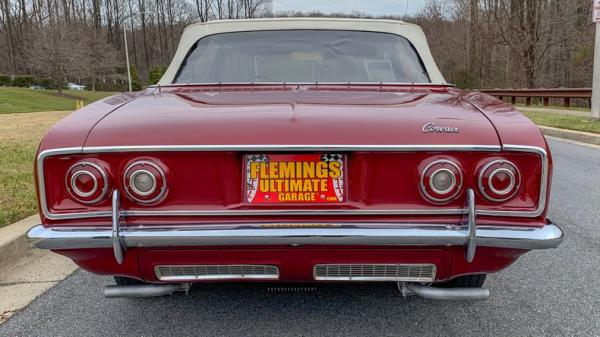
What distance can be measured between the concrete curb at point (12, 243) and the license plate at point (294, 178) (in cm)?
188

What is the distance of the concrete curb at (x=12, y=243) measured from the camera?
314cm

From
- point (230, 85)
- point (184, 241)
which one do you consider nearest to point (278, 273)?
point (184, 241)

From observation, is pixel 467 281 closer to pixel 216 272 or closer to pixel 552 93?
pixel 216 272

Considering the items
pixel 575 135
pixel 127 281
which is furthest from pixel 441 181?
pixel 575 135

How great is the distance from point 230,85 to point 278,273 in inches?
48.4

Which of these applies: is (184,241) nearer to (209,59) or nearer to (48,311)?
(48,311)

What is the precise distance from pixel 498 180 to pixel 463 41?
40050mm

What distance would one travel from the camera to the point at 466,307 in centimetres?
270

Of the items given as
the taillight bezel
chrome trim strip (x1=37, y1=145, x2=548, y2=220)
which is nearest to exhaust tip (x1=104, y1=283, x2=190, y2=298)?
chrome trim strip (x1=37, y1=145, x2=548, y2=220)

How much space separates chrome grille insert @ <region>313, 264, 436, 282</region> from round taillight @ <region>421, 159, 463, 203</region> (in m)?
0.30

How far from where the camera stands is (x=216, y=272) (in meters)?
2.08

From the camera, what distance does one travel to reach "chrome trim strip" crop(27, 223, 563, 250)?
75.2 inches

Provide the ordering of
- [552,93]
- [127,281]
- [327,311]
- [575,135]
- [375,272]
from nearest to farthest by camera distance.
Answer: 1. [375,272]
2. [127,281]
3. [327,311]
4. [575,135]
5. [552,93]

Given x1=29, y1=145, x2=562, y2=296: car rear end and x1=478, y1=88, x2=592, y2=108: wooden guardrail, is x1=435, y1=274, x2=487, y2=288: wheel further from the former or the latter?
x1=478, y1=88, x2=592, y2=108: wooden guardrail
